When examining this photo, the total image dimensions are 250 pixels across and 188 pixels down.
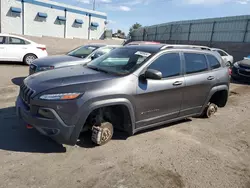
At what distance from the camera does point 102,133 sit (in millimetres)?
3705

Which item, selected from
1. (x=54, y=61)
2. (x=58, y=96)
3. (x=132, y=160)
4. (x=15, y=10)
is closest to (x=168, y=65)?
(x=132, y=160)

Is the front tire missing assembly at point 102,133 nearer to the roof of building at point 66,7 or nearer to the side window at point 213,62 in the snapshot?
the side window at point 213,62

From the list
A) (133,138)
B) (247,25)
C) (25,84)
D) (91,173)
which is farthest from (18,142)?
(247,25)

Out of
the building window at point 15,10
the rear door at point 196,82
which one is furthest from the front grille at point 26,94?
the building window at point 15,10

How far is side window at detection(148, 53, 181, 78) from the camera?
411 centimetres

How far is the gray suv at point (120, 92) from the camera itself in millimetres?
3201

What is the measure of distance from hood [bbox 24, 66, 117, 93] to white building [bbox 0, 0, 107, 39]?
2867cm

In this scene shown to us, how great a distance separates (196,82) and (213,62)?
959 mm

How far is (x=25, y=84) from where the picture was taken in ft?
12.1

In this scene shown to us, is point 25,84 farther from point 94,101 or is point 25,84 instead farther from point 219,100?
point 219,100

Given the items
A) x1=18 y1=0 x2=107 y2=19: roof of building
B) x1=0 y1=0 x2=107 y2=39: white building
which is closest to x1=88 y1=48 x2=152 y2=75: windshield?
x1=0 y1=0 x2=107 y2=39: white building

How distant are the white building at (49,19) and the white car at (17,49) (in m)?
19.7

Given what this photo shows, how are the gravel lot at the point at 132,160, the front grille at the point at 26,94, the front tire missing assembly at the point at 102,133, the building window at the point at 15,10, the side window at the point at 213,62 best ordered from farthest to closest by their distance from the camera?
the building window at the point at 15,10, the side window at the point at 213,62, the front tire missing assembly at the point at 102,133, the front grille at the point at 26,94, the gravel lot at the point at 132,160

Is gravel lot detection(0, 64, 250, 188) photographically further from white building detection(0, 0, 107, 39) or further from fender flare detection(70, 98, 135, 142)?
white building detection(0, 0, 107, 39)
